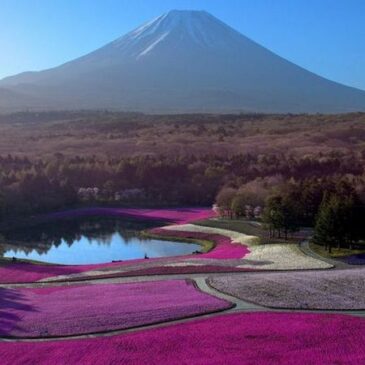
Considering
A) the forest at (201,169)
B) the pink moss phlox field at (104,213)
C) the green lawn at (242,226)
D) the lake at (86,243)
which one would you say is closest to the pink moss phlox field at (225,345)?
the pink moss phlox field at (104,213)

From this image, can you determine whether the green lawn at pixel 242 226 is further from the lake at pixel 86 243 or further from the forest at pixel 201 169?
the lake at pixel 86 243

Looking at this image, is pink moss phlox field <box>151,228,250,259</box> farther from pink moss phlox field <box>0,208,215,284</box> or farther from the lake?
pink moss phlox field <box>0,208,215,284</box>

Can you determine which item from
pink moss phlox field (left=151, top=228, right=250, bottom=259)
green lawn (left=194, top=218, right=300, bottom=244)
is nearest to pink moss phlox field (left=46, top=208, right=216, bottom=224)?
green lawn (left=194, top=218, right=300, bottom=244)

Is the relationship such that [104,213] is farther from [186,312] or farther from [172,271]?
[186,312]

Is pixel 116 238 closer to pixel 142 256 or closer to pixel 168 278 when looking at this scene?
pixel 142 256

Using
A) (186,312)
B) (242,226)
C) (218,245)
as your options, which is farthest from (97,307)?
(242,226)
